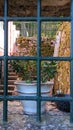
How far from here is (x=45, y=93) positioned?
5.39 ft

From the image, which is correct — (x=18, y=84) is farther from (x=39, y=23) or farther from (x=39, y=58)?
(x=39, y=23)

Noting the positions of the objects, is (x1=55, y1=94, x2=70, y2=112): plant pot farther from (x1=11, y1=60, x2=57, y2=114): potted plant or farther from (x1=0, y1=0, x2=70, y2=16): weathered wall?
(x1=0, y1=0, x2=70, y2=16): weathered wall

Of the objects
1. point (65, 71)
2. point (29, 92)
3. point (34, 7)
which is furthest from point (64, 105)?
point (65, 71)

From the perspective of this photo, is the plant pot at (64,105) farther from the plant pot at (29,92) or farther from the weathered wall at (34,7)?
the weathered wall at (34,7)

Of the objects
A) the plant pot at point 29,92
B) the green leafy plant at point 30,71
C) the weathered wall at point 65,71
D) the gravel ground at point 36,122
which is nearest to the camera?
the gravel ground at point 36,122

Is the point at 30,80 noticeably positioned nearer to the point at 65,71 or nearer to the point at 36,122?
the point at 36,122

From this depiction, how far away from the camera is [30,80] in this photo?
1682 millimetres

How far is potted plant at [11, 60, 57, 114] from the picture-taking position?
5.26 ft

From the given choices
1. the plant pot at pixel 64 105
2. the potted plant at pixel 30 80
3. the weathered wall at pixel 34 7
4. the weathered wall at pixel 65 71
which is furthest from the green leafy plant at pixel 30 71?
the weathered wall at pixel 65 71

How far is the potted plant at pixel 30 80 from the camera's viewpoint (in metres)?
1.60

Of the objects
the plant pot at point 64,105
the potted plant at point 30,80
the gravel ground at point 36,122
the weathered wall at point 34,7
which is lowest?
the gravel ground at point 36,122

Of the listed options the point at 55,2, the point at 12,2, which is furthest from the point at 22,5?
the point at 55,2

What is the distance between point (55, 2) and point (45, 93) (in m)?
0.52

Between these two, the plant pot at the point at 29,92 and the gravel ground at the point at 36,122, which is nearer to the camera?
the gravel ground at the point at 36,122
